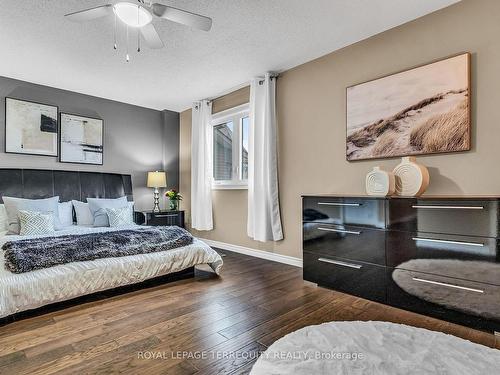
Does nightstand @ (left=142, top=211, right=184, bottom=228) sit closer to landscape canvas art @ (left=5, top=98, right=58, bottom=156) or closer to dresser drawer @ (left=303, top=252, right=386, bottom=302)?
landscape canvas art @ (left=5, top=98, right=58, bottom=156)

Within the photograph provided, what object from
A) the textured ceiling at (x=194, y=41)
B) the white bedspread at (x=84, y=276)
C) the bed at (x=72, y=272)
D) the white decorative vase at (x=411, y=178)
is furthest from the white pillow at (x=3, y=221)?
the white decorative vase at (x=411, y=178)

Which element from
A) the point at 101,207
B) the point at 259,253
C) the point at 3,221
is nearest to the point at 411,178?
the point at 259,253

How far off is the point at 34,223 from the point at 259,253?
267cm

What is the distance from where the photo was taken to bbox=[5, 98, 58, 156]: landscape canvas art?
12.7 feet

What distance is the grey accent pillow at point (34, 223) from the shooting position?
3143 mm

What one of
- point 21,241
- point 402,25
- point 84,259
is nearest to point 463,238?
point 402,25

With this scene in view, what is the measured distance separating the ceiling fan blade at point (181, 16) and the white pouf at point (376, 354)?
2124 mm

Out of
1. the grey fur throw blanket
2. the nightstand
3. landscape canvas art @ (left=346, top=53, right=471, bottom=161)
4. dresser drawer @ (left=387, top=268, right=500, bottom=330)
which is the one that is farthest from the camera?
the nightstand

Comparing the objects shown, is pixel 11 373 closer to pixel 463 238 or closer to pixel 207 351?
pixel 207 351

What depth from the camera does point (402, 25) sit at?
270 cm

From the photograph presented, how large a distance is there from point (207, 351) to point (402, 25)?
3116mm

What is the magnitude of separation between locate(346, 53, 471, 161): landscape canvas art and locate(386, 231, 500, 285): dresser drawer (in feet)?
2.63

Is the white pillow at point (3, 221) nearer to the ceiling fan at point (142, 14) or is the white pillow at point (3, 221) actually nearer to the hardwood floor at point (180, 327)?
the hardwood floor at point (180, 327)

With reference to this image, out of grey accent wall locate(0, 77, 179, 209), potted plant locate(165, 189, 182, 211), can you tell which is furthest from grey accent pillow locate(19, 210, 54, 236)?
potted plant locate(165, 189, 182, 211)
